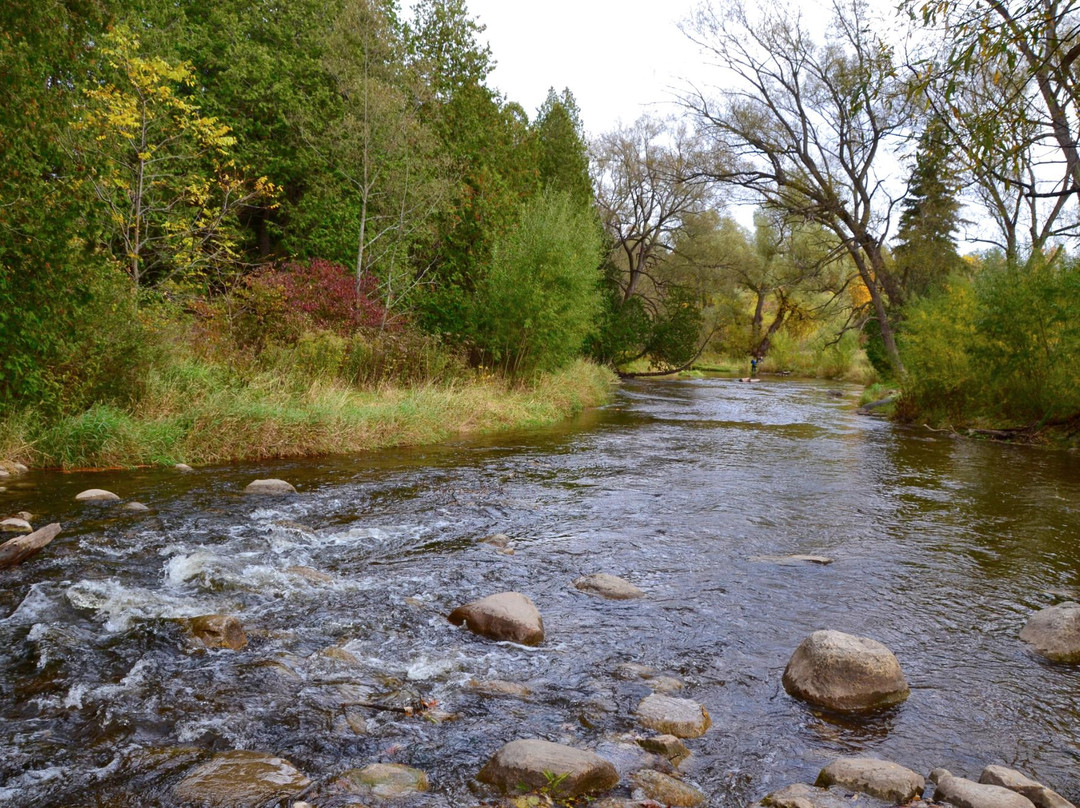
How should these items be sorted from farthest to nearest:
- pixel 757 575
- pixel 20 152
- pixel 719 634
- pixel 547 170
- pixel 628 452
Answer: pixel 547 170
pixel 628 452
pixel 20 152
pixel 757 575
pixel 719 634

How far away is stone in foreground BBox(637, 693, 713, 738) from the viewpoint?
386cm

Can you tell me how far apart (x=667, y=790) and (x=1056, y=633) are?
3459 mm

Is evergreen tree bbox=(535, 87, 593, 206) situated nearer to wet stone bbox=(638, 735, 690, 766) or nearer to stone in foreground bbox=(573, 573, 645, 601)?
stone in foreground bbox=(573, 573, 645, 601)

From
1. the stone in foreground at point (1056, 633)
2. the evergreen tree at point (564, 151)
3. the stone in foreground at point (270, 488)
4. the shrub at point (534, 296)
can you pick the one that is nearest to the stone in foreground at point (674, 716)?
the stone in foreground at point (1056, 633)

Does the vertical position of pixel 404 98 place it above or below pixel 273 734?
above

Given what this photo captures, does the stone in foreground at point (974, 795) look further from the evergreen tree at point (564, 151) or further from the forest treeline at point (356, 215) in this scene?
the evergreen tree at point (564, 151)

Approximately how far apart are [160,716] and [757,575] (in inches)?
191

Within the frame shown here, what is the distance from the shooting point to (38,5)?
8586mm

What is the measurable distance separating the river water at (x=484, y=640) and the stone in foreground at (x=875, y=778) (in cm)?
16

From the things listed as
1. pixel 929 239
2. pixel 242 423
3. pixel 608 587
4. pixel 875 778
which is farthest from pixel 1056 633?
pixel 929 239

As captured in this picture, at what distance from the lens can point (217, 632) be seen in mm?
4680

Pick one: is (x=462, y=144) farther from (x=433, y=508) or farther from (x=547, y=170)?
(x=433, y=508)

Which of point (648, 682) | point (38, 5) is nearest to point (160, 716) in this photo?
point (648, 682)

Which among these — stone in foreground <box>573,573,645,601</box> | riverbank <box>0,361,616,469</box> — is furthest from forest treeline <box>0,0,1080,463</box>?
stone in foreground <box>573,573,645,601</box>
